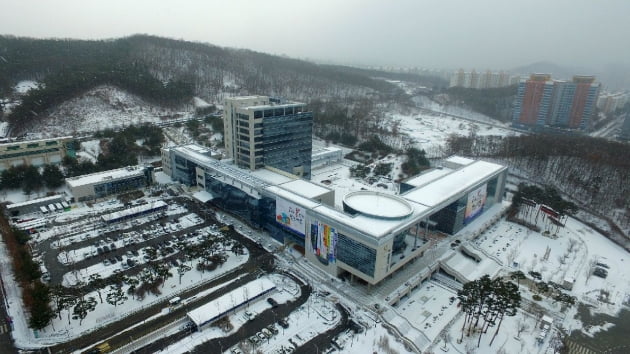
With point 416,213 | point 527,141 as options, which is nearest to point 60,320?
point 416,213

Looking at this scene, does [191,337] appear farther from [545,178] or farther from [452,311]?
[545,178]

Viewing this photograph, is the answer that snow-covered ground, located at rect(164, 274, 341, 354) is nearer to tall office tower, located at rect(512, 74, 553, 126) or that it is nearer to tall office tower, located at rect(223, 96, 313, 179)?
tall office tower, located at rect(223, 96, 313, 179)

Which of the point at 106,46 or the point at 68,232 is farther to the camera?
the point at 106,46

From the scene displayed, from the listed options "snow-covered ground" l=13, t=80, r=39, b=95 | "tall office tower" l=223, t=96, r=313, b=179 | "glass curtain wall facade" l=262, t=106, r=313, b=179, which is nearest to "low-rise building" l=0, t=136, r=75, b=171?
"tall office tower" l=223, t=96, r=313, b=179

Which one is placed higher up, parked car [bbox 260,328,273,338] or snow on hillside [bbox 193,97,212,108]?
snow on hillside [bbox 193,97,212,108]

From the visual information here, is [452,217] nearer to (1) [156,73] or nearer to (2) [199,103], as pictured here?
(2) [199,103]

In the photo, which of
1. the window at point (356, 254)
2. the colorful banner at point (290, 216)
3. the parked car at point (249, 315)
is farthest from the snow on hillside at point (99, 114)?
the window at point (356, 254)

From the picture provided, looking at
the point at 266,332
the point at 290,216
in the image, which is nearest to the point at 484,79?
the point at 290,216
